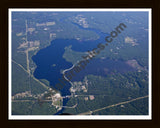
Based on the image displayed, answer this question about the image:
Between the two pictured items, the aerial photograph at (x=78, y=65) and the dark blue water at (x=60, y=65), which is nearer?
the aerial photograph at (x=78, y=65)

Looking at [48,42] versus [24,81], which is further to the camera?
[48,42]

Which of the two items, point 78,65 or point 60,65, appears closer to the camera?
point 60,65

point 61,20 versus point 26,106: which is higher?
point 61,20

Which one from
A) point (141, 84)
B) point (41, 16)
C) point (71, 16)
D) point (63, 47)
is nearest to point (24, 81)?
point (63, 47)

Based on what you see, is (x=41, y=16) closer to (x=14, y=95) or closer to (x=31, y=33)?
(x=31, y=33)

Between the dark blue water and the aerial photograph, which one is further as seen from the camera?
the dark blue water

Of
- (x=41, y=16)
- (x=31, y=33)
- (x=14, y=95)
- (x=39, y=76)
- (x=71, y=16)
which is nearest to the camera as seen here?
(x=14, y=95)
